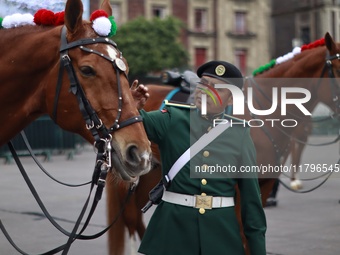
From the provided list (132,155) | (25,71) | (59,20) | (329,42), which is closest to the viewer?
(132,155)

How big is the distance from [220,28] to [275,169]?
3705 cm

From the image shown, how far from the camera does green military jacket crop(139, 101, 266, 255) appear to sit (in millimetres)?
3711

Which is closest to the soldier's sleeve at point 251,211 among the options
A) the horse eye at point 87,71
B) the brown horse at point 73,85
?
the brown horse at point 73,85

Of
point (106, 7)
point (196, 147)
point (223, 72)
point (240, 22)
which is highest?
point (240, 22)

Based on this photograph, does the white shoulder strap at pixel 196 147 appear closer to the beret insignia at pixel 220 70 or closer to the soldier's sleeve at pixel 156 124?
the soldier's sleeve at pixel 156 124

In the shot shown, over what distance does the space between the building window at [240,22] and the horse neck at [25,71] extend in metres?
40.4

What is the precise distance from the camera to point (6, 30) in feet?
12.6

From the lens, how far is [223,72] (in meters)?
3.83

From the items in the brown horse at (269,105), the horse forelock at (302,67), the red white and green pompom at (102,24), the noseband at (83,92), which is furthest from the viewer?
the horse forelock at (302,67)

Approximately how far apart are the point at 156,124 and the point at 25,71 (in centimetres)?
87

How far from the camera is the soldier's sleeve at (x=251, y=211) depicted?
144 inches

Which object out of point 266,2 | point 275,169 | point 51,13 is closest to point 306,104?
point 275,169

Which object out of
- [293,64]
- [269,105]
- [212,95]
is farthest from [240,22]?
[212,95]

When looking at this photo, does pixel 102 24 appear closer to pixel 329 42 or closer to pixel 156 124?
pixel 156 124
